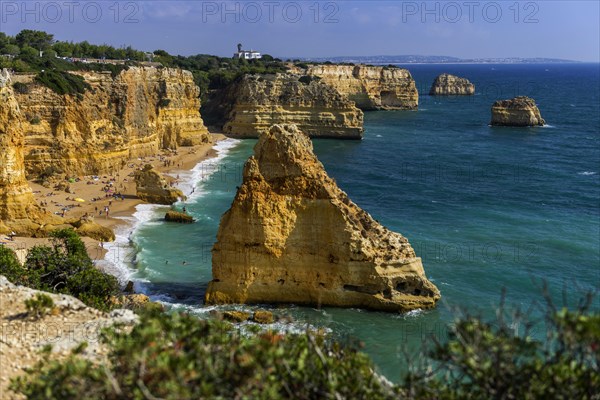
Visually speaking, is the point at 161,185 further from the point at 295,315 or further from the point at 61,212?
the point at 295,315

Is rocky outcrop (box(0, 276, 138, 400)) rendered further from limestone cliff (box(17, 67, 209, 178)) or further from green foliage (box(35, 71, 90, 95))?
green foliage (box(35, 71, 90, 95))

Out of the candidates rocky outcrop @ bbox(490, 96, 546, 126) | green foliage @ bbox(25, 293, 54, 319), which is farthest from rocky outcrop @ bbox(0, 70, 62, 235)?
rocky outcrop @ bbox(490, 96, 546, 126)

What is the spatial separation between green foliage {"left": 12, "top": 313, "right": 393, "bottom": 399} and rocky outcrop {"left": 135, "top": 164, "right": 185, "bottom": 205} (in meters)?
39.3

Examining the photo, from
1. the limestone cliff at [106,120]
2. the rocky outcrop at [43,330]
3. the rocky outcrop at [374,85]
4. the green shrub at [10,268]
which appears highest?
the rocky outcrop at [374,85]

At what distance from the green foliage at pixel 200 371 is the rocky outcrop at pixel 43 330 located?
1.50 metres

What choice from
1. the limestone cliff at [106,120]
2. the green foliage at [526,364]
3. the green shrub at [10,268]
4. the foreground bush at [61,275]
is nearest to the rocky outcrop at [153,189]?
the limestone cliff at [106,120]

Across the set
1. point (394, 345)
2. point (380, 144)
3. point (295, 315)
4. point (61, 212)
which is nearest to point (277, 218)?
point (295, 315)

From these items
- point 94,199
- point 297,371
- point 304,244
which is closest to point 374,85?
point 94,199

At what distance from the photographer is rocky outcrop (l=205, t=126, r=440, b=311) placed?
26891mm

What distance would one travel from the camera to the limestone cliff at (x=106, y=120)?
169 feet

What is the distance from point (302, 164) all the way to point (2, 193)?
797 inches

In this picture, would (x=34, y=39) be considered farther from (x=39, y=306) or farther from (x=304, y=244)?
(x=39, y=306)

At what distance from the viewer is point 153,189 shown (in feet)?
166

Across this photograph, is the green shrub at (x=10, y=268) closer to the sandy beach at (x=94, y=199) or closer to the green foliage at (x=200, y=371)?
the sandy beach at (x=94, y=199)
